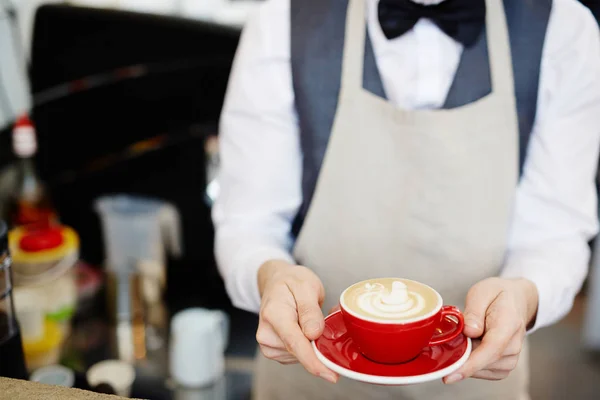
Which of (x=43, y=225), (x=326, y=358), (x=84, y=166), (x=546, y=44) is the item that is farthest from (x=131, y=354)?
(x=84, y=166)

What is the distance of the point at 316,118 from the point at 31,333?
0.81 meters

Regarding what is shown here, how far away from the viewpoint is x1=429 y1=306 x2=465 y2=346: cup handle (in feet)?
2.62

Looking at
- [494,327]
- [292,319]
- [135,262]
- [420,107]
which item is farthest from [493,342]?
[135,262]

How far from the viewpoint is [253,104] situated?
115 centimetres

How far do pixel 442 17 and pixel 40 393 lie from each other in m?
0.83

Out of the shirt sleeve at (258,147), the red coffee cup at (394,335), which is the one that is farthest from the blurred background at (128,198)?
the red coffee cup at (394,335)

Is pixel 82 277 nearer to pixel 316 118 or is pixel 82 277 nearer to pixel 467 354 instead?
pixel 316 118

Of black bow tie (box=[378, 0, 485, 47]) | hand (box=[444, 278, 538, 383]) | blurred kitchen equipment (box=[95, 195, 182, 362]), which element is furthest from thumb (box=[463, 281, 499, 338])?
blurred kitchen equipment (box=[95, 195, 182, 362])

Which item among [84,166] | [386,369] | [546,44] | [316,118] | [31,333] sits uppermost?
[546,44]

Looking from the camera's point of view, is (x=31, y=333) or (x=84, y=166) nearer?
(x=31, y=333)

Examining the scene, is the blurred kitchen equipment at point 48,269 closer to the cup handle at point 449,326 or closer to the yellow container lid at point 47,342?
the yellow container lid at point 47,342

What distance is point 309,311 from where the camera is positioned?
833 millimetres

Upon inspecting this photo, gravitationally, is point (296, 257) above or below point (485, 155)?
below

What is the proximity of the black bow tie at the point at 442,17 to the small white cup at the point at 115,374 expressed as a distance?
2.77 ft
